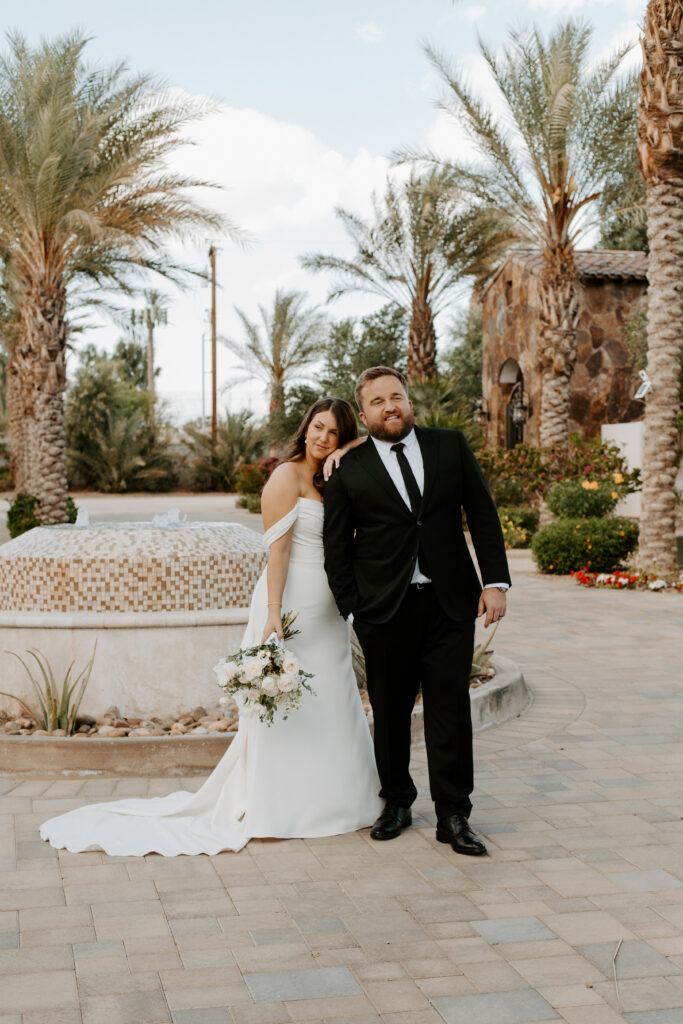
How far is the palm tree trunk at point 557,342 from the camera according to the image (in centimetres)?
1867

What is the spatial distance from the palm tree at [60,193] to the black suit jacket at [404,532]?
12.6 metres

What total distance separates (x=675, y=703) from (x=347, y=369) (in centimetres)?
2905

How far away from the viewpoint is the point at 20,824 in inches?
169

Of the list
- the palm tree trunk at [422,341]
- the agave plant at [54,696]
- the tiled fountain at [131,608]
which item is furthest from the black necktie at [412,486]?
the palm tree trunk at [422,341]

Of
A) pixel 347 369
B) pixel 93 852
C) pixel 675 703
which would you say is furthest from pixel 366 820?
pixel 347 369

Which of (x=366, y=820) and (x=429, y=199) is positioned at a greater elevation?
(x=429, y=199)

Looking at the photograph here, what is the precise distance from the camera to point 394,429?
4.00 m

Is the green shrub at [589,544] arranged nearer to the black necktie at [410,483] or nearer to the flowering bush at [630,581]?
the flowering bush at [630,581]

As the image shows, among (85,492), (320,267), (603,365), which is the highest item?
(320,267)

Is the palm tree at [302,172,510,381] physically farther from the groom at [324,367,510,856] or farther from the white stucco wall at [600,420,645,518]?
the groom at [324,367,510,856]

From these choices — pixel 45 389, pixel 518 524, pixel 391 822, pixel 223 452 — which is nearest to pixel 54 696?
pixel 391 822

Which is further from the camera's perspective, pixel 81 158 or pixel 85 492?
pixel 85 492

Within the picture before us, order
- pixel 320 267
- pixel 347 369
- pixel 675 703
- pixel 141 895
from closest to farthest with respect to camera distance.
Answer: pixel 141 895
pixel 675 703
pixel 320 267
pixel 347 369

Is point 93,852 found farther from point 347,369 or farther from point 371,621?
point 347,369
